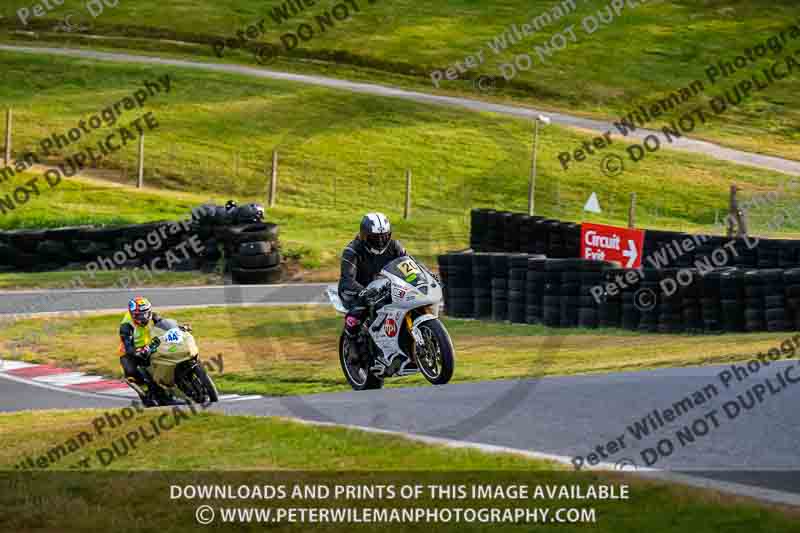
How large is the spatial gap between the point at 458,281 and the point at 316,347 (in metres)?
2.88

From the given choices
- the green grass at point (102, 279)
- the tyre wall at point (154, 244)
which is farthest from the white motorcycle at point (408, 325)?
the green grass at point (102, 279)

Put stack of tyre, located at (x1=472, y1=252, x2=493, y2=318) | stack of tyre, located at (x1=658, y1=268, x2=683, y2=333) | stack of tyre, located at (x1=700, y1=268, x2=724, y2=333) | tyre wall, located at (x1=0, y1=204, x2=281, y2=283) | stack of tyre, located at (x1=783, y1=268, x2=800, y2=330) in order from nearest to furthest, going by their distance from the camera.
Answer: stack of tyre, located at (x1=783, y1=268, x2=800, y2=330)
stack of tyre, located at (x1=700, y1=268, x2=724, y2=333)
stack of tyre, located at (x1=658, y1=268, x2=683, y2=333)
stack of tyre, located at (x1=472, y1=252, x2=493, y2=318)
tyre wall, located at (x1=0, y1=204, x2=281, y2=283)

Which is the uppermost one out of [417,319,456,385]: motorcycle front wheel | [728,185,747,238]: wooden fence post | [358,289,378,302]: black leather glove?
[728,185,747,238]: wooden fence post

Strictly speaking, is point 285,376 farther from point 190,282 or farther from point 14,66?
point 14,66

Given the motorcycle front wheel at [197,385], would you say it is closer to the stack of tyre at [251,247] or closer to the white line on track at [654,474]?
the white line on track at [654,474]

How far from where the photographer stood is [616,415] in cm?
1059

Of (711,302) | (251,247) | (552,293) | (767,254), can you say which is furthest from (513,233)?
(711,302)

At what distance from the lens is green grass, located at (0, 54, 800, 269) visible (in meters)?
36.5

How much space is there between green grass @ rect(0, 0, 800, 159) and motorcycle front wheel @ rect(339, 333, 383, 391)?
39217 millimetres

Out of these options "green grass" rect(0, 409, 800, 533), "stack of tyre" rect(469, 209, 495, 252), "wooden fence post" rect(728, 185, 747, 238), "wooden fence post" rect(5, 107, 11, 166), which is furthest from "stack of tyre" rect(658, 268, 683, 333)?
"wooden fence post" rect(5, 107, 11, 166)

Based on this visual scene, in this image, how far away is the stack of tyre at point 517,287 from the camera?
20.6 m

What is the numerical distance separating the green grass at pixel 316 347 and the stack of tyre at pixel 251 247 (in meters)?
3.46

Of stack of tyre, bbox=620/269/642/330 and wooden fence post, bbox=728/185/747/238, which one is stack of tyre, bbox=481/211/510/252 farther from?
stack of tyre, bbox=620/269/642/330

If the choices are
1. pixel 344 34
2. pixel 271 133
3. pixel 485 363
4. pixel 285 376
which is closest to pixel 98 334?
pixel 285 376
